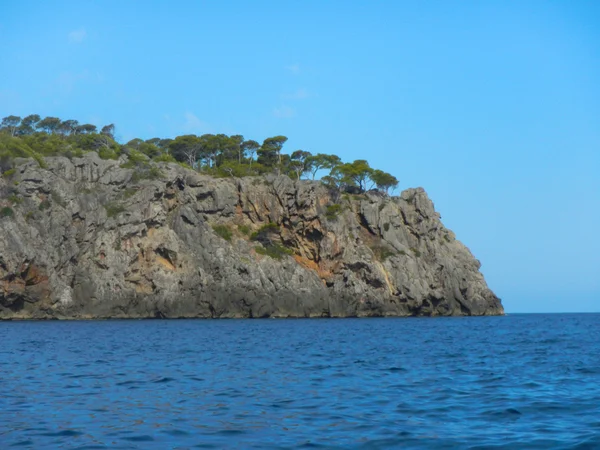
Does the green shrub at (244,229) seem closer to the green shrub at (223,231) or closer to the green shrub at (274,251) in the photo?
the green shrub at (223,231)

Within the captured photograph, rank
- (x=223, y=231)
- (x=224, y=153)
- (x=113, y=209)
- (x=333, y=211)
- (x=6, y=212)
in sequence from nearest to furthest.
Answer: (x=6, y=212), (x=113, y=209), (x=223, y=231), (x=333, y=211), (x=224, y=153)

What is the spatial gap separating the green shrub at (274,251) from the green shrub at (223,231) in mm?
4611

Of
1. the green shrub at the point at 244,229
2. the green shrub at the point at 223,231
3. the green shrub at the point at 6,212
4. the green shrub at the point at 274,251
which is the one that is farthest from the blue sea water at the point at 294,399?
the green shrub at the point at 244,229

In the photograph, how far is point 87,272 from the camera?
82.0 m

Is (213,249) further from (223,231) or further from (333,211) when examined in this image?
(333,211)

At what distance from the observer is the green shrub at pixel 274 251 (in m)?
96.7

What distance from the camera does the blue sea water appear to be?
1444 centimetres

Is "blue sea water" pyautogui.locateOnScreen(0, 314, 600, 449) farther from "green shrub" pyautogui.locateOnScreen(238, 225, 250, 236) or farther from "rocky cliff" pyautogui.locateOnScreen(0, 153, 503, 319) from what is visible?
"green shrub" pyautogui.locateOnScreen(238, 225, 250, 236)

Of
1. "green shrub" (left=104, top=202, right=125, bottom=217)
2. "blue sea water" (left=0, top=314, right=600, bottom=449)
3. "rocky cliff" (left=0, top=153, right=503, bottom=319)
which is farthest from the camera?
"green shrub" (left=104, top=202, right=125, bottom=217)

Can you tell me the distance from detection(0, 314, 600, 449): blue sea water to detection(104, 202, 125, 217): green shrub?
5188cm

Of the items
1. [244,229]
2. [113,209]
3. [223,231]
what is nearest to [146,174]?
[113,209]

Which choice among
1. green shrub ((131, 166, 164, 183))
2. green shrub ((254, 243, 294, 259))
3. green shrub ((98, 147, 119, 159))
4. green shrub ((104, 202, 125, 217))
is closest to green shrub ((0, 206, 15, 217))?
green shrub ((104, 202, 125, 217))

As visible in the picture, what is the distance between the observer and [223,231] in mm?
98125

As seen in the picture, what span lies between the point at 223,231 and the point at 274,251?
841 centimetres
